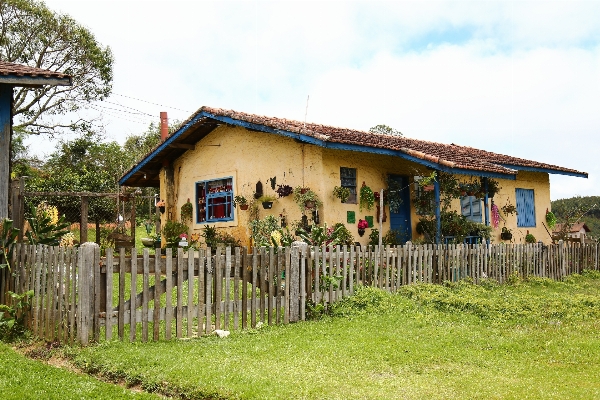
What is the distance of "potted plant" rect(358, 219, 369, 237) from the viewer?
43.8 ft

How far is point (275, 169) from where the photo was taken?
1388cm

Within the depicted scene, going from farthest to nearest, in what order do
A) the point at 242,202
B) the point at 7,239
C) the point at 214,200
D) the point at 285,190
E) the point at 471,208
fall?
1. the point at 471,208
2. the point at 214,200
3. the point at 242,202
4. the point at 285,190
5. the point at 7,239

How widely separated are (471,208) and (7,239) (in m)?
13.0

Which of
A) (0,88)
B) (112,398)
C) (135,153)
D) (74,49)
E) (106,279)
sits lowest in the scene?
(112,398)

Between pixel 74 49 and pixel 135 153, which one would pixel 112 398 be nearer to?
pixel 74 49

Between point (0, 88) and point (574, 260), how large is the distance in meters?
14.0

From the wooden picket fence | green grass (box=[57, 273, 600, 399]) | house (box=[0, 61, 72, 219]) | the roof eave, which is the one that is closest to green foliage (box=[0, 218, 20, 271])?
the wooden picket fence

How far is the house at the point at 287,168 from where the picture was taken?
1292 centimetres

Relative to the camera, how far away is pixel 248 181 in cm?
1445

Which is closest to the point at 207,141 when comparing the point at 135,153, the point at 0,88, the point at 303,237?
the point at 303,237

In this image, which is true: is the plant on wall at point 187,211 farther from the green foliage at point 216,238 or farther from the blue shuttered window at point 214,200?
the green foliage at point 216,238

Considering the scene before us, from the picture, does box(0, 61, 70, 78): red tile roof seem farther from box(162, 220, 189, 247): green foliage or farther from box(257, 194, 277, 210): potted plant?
box(162, 220, 189, 247): green foliage

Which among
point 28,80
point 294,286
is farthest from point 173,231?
point 294,286

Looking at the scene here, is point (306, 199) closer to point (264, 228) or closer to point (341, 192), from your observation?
point (341, 192)
